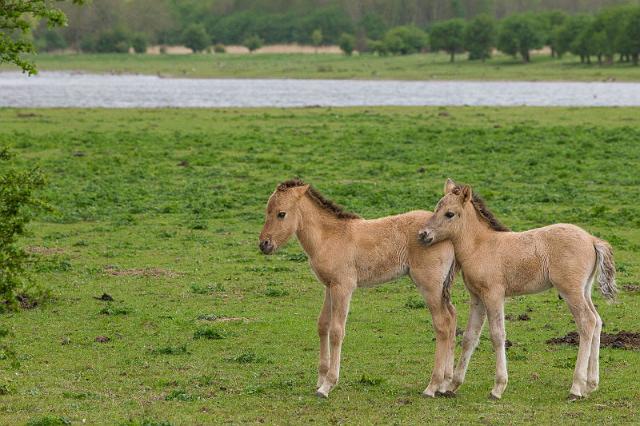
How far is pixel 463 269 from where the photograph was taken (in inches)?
462

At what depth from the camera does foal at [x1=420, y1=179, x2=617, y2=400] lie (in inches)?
448

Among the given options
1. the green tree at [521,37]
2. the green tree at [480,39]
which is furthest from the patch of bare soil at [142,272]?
the green tree at [480,39]

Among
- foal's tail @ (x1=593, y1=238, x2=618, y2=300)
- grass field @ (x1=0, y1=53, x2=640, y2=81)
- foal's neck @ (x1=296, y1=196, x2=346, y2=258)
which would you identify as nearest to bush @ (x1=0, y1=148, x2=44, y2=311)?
foal's neck @ (x1=296, y1=196, x2=346, y2=258)

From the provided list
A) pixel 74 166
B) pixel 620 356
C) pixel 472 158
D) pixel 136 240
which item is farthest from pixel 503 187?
pixel 620 356

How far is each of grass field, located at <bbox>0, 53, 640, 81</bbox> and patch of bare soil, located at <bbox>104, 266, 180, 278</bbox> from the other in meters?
89.5

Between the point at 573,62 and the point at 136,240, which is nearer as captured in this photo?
the point at 136,240

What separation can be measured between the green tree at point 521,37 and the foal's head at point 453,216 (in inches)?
5027

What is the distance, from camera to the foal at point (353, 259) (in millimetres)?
11641

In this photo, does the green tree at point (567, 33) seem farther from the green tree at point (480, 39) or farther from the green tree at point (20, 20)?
the green tree at point (20, 20)

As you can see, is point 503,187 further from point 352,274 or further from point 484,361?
point 352,274

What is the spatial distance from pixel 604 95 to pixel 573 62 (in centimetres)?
5580

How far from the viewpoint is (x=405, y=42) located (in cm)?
16850

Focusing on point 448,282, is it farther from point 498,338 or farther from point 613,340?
point 613,340

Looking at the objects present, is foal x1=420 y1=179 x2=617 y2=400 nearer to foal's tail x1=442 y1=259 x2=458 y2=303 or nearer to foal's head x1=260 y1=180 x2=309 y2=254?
foal's tail x1=442 y1=259 x2=458 y2=303
